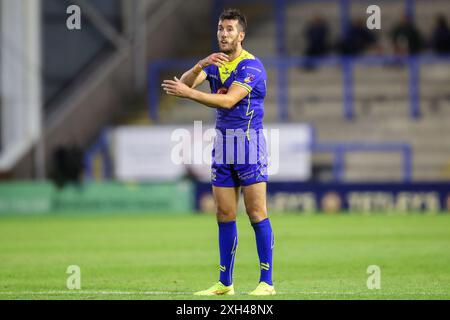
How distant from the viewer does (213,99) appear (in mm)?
9547

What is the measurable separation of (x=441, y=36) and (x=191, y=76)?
21.0 m

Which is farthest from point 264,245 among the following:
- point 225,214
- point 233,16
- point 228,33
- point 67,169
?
point 67,169

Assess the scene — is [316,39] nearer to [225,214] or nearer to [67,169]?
[67,169]

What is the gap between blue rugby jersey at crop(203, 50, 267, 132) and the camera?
32.3ft

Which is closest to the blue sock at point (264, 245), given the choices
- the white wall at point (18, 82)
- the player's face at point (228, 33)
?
the player's face at point (228, 33)

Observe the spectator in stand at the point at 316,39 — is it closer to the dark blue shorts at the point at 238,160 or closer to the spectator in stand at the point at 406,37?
the spectator in stand at the point at 406,37

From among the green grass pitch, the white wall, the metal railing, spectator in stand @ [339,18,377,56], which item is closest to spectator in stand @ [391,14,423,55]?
the metal railing

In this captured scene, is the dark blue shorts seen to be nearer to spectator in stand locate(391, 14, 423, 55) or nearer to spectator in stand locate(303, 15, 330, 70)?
spectator in stand locate(391, 14, 423, 55)

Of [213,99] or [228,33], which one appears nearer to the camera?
[213,99]

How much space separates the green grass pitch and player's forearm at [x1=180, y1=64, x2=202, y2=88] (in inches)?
76.1

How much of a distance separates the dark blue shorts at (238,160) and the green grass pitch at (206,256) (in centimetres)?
109

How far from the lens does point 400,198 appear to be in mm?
25500
